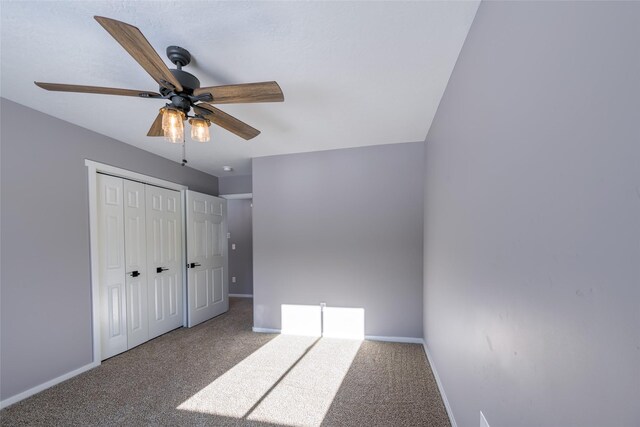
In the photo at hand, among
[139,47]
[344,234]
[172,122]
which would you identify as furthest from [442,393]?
[139,47]

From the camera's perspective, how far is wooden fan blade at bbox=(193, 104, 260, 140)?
163 cm

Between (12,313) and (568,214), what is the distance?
3457mm

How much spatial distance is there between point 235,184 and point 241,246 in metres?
1.70

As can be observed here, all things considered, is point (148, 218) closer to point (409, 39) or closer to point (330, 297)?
point (330, 297)

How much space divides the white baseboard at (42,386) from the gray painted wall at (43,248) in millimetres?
35

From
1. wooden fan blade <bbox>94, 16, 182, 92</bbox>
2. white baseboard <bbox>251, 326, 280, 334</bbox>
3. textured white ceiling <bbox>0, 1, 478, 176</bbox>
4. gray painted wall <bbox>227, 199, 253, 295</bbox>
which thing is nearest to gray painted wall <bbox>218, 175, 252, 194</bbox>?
gray painted wall <bbox>227, 199, 253, 295</bbox>

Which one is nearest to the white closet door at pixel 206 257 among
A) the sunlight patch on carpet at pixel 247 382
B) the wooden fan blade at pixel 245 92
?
the sunlight patch on carpet at pixel 247 382

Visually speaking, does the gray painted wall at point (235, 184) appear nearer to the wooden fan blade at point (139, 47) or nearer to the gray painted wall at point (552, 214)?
the wooden fan blade at point (139, 47)

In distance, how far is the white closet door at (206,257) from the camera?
12.5 ft

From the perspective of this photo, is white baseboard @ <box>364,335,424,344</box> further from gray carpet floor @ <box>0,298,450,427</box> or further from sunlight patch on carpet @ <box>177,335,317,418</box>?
sunlight patch on carpet @ <box>177,335,317,418</box>

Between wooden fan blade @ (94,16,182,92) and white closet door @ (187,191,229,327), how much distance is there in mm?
2747

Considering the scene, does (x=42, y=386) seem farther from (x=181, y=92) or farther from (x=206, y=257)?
(x=181, y=92)

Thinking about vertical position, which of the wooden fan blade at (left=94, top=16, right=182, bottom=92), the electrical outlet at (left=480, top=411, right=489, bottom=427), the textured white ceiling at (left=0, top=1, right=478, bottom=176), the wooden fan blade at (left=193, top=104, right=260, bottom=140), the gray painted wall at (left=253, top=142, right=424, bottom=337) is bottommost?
the electrical outlet at (left=480, top=411, right=489, bottom=427)

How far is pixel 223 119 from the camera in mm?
1807
